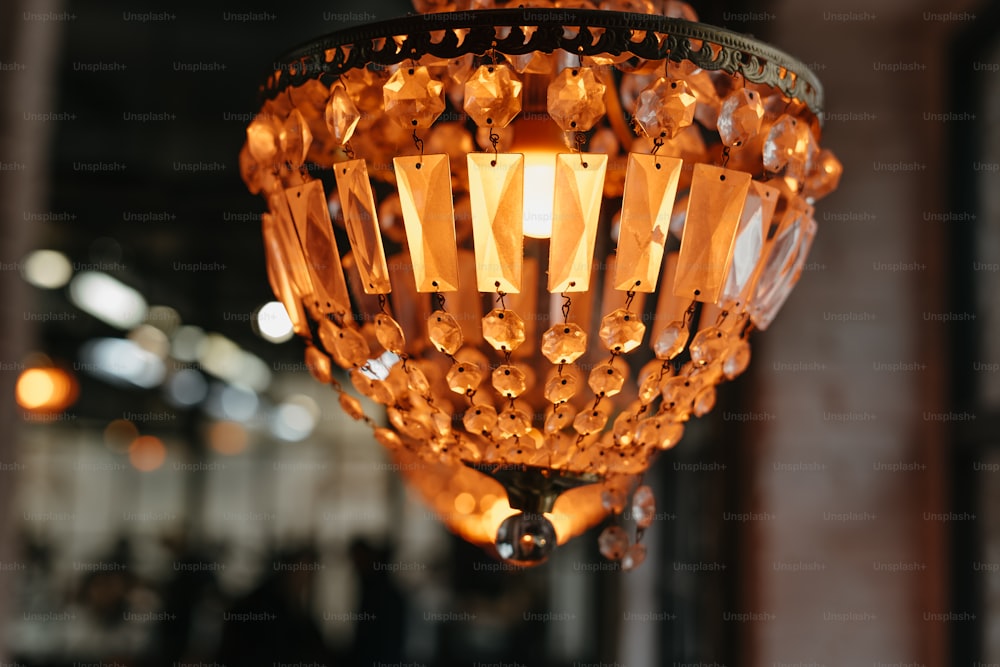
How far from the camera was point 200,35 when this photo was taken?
4.64 m

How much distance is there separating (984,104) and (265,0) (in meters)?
2.95

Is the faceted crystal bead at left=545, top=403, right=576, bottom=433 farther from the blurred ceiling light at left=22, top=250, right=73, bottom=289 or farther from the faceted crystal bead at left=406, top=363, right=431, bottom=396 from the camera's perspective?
the blurred ceiling light at left=22, top=250, right=73, bottom=289

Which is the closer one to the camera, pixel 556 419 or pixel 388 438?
pixel 556 419

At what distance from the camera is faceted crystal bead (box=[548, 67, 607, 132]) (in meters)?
0.82

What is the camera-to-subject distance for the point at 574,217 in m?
0.87

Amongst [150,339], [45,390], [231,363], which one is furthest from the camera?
[231,363]

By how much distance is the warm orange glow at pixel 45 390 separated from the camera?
18.1ft

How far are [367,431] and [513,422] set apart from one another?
26.2 feet

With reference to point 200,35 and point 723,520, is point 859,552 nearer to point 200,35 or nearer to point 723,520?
point 723,520

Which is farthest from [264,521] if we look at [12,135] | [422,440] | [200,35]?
[422,440]

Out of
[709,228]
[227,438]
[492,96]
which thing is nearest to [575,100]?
[492,96]

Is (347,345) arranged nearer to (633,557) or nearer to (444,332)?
(444,332)

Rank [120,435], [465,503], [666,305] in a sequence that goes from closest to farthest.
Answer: [666,305] < [465,503] < [120,435]

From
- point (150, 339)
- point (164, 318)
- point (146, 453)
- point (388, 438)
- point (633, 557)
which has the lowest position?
point (146, 453)
